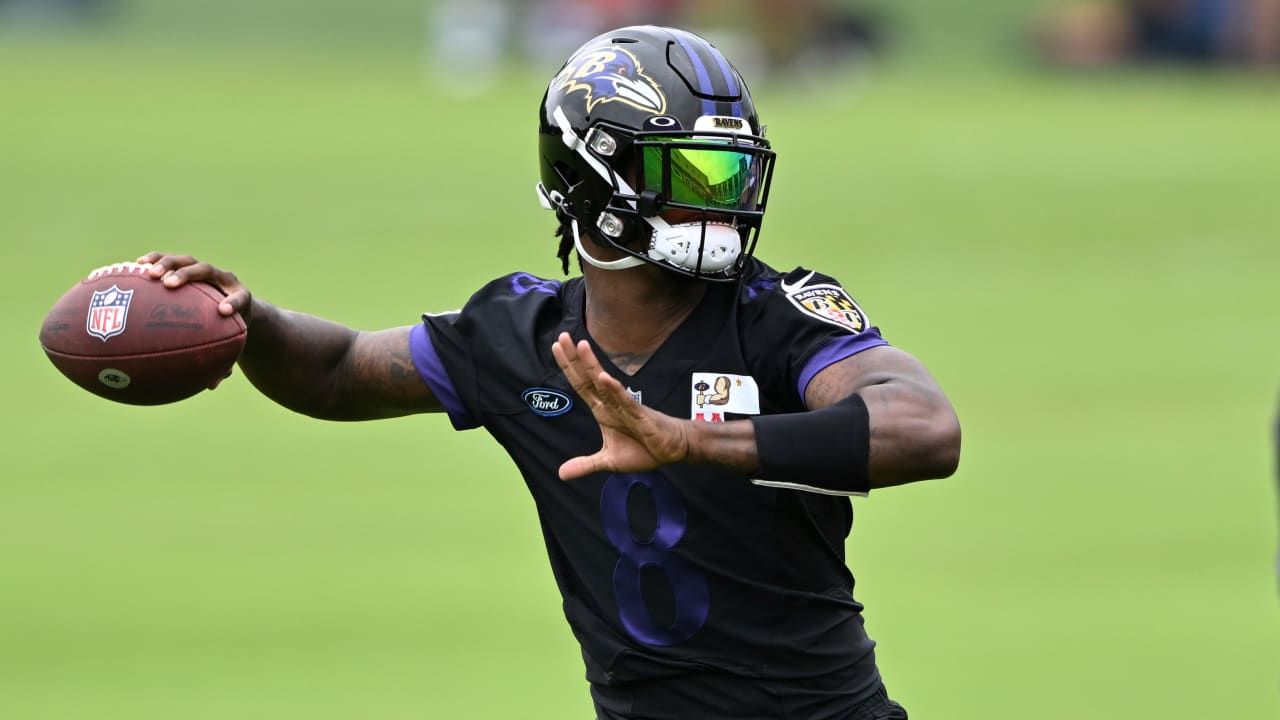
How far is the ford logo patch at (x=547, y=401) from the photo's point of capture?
15.3 ft

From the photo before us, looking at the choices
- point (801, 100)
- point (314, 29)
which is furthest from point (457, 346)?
point (314, 29)

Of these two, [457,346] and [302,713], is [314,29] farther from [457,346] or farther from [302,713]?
[457,346]

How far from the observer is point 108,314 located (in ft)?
15.9

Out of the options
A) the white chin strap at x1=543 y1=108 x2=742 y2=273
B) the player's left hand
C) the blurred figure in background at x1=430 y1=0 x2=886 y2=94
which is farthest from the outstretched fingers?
the blurred figure in background at x1=430 y1=0 x2=886 y2=94

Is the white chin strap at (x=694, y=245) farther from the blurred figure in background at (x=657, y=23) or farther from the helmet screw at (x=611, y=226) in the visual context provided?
the blurred figure in background at (x=657, y=23)

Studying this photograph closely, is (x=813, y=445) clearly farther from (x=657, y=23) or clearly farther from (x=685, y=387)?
(x=657, y=23)

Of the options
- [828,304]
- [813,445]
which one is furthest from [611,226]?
[813,445]

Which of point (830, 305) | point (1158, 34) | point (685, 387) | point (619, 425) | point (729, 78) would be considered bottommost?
point (1158, 34)

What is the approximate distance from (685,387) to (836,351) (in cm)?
37

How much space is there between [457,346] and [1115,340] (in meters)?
13.1

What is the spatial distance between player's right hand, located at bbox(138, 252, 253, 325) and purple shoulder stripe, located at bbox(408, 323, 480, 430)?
1.42 feet

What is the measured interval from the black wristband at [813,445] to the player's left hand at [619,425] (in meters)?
0.17

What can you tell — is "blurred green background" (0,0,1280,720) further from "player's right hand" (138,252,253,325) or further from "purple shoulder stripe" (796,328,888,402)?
"purple shoulder stripe" (796,328,888,402)

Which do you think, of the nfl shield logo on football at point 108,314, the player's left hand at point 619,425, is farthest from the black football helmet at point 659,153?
the nfl shield logo on football at point 108,314
